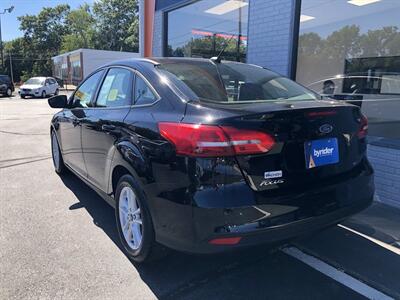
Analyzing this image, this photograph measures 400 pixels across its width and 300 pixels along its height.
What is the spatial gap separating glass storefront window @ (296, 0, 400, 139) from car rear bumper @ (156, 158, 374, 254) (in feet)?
12.4

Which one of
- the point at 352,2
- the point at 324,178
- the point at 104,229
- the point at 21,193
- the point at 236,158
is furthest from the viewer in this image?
the point at 352,2

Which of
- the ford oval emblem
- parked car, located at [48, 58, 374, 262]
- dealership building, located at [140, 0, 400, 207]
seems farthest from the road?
dealership building, located at [140, 0, 400, 207]

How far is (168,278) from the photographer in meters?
2.98

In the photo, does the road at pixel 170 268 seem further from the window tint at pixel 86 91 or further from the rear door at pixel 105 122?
the window tint at pixel 86 91

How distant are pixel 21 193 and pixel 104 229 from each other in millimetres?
1799

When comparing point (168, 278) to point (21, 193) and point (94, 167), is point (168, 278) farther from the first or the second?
point (21, 193)

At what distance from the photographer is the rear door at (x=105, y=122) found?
3.42 m

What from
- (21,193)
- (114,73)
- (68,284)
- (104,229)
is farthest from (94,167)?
(21,193)

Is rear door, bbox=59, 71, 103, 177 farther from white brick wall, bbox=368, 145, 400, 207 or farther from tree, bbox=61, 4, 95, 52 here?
tree, bbox=61, 4, 95, 52

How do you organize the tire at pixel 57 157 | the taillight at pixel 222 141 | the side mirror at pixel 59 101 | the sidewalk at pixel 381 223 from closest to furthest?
the taillight at pixel 222 141 → the sidewalk at pixel 381 223 → the side mirror at pixel 59 101 → the tire at pixel 57 157

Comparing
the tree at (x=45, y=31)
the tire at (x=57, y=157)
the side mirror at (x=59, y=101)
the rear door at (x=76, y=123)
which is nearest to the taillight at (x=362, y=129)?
the rear door at (x=76, y=123)

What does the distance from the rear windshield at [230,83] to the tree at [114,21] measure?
2536 inches

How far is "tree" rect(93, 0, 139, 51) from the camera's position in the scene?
217 ft

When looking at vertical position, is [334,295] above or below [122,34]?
below
